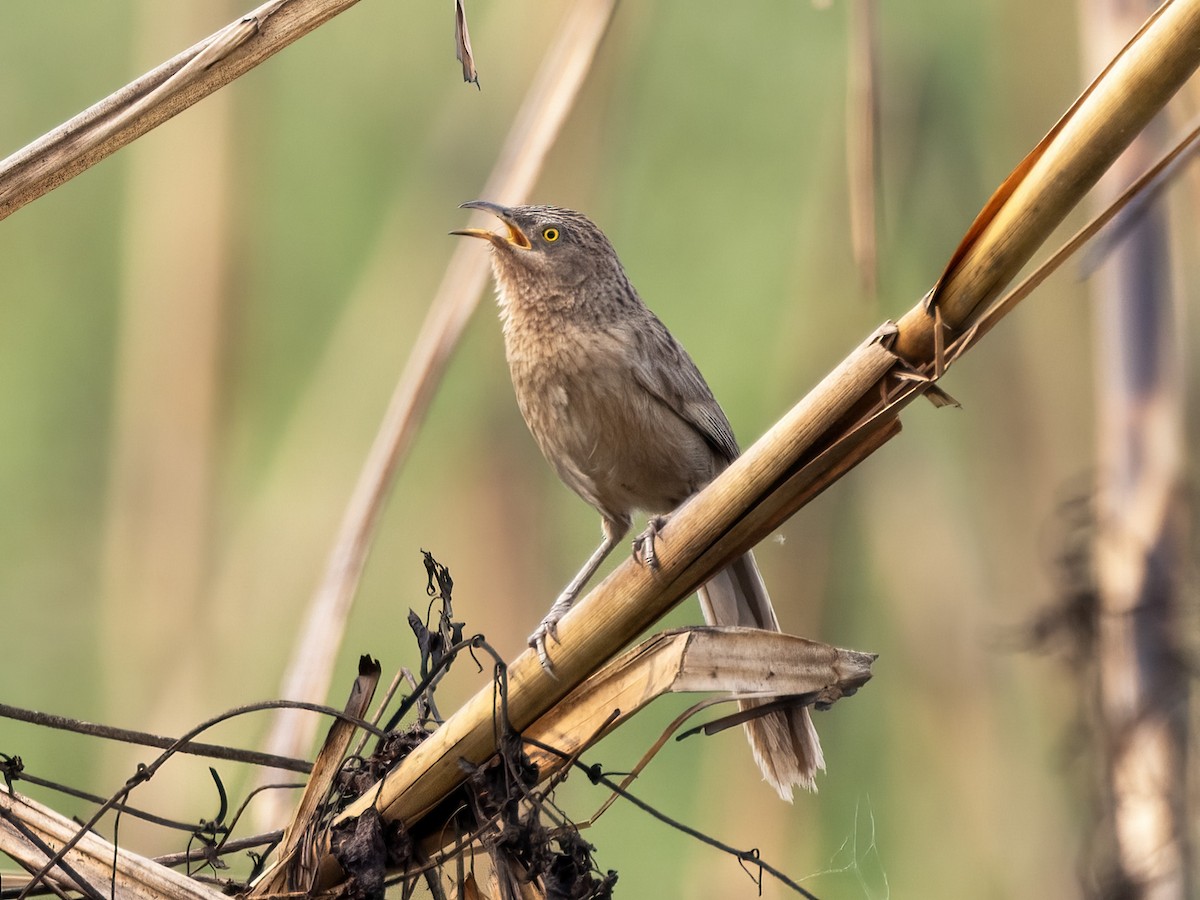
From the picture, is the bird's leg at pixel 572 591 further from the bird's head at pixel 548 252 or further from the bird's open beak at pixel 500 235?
the bird's open beak at pixel 500 235

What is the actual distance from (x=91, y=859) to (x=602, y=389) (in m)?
1.83

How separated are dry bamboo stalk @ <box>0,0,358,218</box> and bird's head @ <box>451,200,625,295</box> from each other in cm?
175

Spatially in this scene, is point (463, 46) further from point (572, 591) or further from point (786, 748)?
point (572, 591)

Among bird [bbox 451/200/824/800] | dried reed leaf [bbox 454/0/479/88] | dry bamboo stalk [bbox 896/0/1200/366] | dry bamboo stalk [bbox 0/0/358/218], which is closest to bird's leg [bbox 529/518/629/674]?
bird [bbox 451/200/824/800]

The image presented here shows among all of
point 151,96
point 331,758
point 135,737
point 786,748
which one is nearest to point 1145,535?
point 786,748

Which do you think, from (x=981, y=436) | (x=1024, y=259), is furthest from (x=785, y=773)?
(x=981, y=436)

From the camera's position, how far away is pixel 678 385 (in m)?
3.47

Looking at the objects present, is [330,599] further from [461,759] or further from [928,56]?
[928,56]

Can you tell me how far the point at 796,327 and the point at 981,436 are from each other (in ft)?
4.05

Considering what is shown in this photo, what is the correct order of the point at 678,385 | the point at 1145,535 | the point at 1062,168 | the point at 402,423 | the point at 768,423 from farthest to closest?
the point at 768,423 < the point at 678,385 < the point at 1145,535 < the point at 402,423 < the point at 1062,168

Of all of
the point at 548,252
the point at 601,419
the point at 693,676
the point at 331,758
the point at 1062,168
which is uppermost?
the point at 548,252

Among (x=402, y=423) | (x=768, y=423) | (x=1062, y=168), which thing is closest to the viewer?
(x=1062, y=168)

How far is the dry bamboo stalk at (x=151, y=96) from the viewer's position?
173cm

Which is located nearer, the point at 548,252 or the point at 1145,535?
the point at 1145,535
